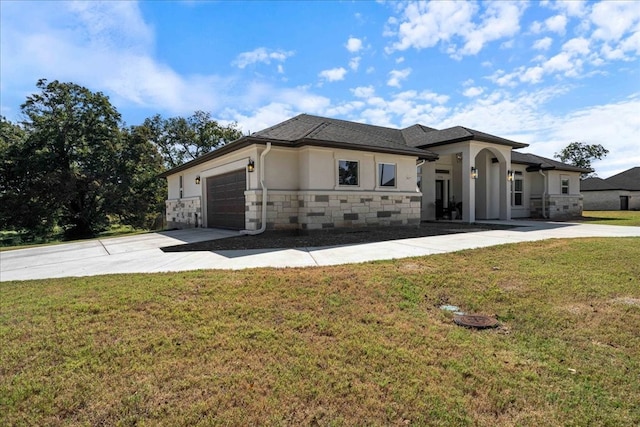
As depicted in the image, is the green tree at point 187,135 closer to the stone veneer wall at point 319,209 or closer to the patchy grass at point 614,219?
the stone veneer wall at point 319,209

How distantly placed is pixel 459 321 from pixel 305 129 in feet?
31.9

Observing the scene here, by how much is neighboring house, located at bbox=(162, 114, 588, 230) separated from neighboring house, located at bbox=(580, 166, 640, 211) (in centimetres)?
2451

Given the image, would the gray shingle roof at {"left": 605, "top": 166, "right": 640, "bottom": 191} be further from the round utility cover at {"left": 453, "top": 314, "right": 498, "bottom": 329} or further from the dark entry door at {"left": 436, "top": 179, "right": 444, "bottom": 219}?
the round utility cover at {"left": 453, "top": 314, "right": 498, "bottom": 329}

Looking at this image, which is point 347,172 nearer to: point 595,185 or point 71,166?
point 71,166

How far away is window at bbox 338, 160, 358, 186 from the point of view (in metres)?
11.7

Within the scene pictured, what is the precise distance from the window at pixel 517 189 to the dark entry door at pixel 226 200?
1561 cm

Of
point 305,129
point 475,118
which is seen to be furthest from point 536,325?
point 475,118

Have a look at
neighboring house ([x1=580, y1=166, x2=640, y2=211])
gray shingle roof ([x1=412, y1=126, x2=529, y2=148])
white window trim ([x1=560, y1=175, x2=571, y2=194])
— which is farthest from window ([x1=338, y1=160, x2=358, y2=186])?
neighboring house ([x1=580, y1=166, x2=640, y2=211])

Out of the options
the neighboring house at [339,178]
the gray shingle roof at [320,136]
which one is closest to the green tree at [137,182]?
the neighboring house at [339,178]

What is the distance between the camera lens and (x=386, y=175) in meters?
12.7

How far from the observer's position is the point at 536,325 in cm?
372

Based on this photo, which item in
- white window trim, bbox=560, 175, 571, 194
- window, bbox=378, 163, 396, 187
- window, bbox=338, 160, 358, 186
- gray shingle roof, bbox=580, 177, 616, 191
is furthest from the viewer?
gray shingle roof, bbox=580, 177, 616, 191

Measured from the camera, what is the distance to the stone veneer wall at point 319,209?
36.3ft

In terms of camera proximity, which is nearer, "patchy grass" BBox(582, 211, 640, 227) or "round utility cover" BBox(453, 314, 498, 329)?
"round utility cover" BBox(453, 314, 498, 329)
